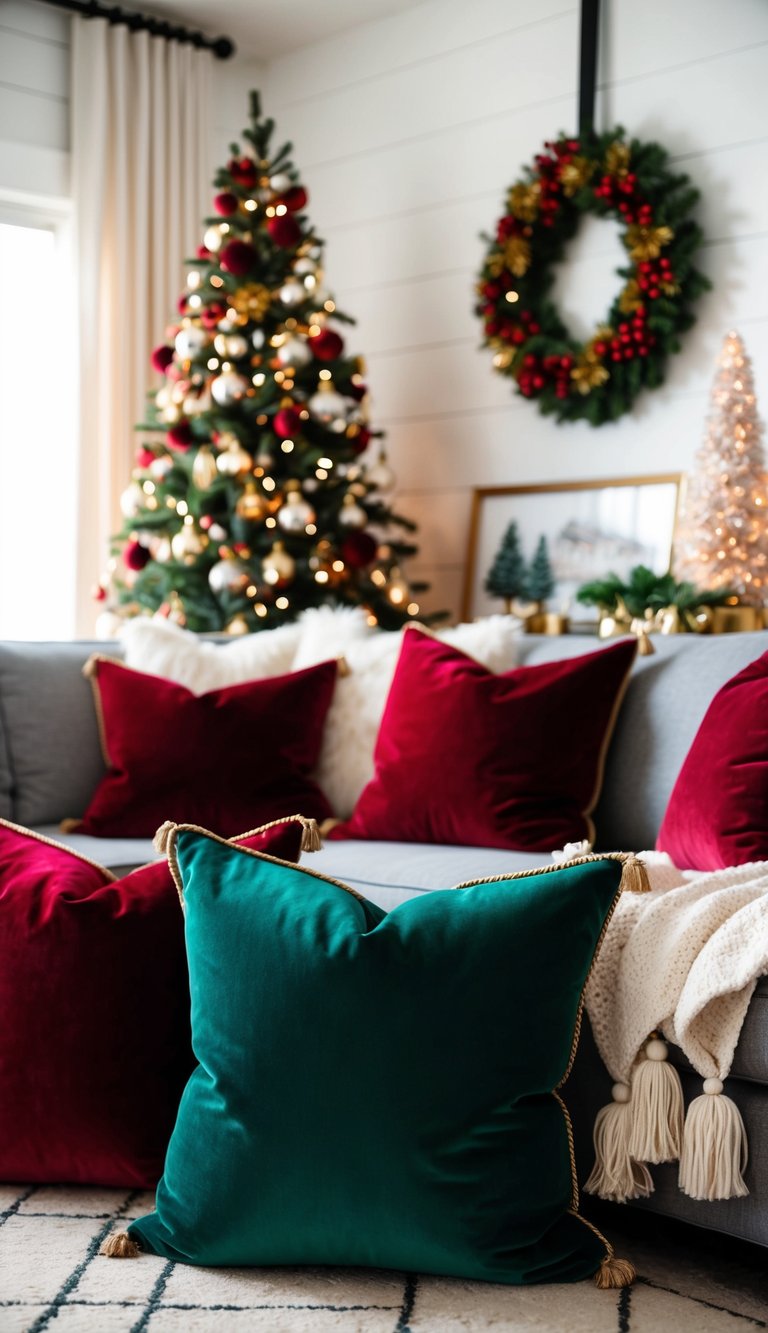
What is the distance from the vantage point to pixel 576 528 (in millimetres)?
3906

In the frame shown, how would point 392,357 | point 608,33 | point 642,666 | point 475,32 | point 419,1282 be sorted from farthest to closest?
point 392,357
point 475,32
point 608,33
point 642,666
point 419,1282

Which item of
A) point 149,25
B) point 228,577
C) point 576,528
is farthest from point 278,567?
point 149,25

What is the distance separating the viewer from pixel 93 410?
4398 mm

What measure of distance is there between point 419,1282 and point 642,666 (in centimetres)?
126

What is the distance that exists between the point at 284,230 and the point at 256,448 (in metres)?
0.61

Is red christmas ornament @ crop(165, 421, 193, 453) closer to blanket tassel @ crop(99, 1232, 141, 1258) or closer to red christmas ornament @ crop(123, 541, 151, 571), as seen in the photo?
red christmas ornament @ crop(123, 541, 151, 571)

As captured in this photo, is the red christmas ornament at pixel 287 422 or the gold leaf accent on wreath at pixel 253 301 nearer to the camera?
the red christmas ornament at pixel 287 422

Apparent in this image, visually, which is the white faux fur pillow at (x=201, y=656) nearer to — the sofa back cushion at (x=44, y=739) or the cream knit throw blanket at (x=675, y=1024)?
the sofa back cushion at (x=44, y=739)

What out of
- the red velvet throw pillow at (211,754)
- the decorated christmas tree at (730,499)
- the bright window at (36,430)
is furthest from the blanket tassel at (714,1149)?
the bright window at (36,430)

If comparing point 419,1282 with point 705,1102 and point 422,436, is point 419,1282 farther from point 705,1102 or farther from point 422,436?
point 422,436

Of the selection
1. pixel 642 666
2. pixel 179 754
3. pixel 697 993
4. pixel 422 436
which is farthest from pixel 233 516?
pixel 697 993

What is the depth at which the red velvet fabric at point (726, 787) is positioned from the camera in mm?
2035

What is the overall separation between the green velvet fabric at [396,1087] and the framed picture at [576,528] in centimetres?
221

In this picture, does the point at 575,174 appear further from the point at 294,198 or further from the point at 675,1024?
the point at 675,1024
